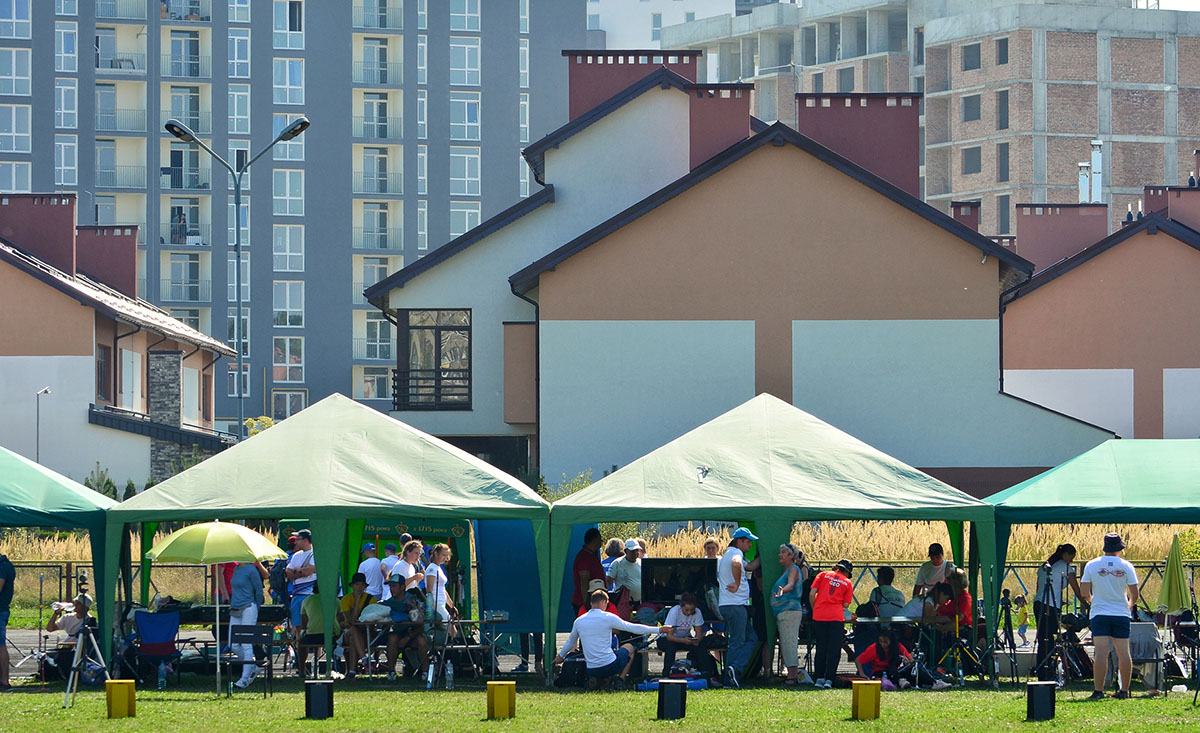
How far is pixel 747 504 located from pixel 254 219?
224ft

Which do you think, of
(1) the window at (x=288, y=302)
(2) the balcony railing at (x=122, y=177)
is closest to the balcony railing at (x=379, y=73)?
(1) the window at (x=288, y=302)

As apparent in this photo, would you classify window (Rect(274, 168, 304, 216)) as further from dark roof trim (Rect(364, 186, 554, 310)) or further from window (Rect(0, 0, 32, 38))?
dark roof trim (Rect(364, 186, 554, 310))

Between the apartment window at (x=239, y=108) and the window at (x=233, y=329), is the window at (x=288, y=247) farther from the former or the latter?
the apartment window at (x=239, y=108)

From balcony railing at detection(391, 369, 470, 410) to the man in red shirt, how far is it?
25655 millimetres

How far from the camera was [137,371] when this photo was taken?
54.6 metres

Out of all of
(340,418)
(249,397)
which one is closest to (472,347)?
(340,418)

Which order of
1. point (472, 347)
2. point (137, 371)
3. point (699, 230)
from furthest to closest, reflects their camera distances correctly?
point (137, 371) < point (472, 347) < point (699, 230)

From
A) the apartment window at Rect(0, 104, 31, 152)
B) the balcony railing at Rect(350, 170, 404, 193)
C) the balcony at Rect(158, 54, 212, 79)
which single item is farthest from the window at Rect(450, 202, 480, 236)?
the apartment window at Rect(0, 104, 31, 152)

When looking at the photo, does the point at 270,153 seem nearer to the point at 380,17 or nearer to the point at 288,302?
the point at 288,302

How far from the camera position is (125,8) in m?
86.1

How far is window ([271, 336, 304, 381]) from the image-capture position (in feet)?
281

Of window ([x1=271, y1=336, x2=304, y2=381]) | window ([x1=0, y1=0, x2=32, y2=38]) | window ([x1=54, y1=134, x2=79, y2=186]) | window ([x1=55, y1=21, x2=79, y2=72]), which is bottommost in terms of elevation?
window ([x1=271, y1=336, x2=304, y2=381])

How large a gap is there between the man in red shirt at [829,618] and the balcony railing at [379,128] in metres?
70.3

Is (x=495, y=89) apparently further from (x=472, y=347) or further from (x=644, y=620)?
(x=644, y=620)
